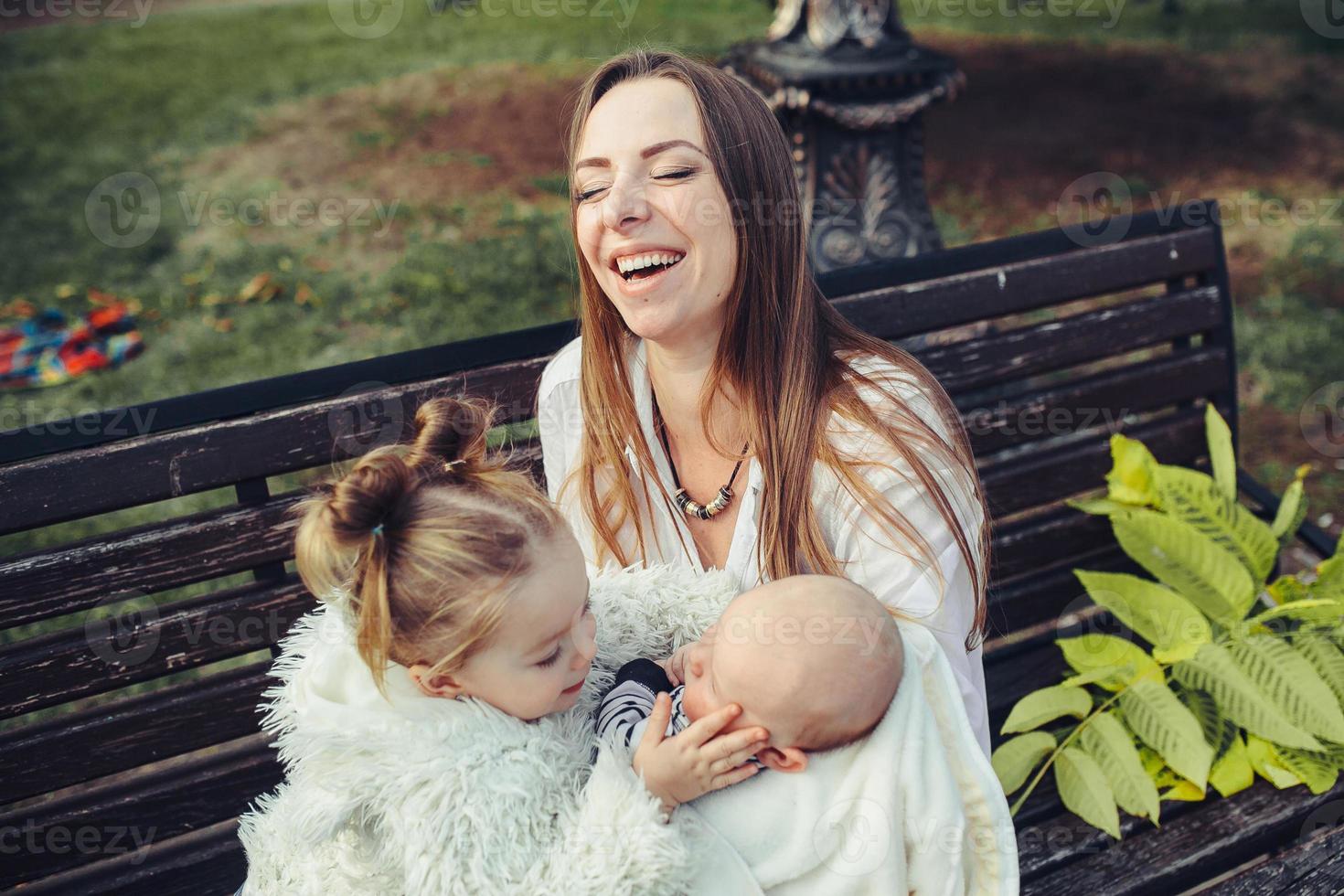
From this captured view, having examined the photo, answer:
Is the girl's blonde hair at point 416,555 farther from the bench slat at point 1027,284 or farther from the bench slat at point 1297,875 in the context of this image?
the bench slat at point 1297,875

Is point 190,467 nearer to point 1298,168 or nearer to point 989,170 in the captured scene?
point 989,170

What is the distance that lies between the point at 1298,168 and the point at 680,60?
737 cm

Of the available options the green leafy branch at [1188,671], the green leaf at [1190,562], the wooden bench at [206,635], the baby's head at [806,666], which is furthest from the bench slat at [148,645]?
A: the green leaf at [1190,562]

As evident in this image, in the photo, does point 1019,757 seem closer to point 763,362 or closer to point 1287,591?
point 1287,591

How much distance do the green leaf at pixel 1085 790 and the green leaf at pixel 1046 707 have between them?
87mm

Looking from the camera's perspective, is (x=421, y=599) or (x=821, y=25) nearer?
(x=421, y=599)

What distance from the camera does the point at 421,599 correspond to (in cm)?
162

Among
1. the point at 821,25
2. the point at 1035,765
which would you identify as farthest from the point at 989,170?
the point at 1035,765

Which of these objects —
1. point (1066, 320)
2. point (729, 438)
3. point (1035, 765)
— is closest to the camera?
point (729, 438)

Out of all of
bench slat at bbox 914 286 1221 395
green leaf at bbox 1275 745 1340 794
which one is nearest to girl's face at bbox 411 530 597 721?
bench slat at bbox 914 286 1221 395

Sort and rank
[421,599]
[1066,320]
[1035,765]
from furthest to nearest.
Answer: [1066,320] < [1035,765] < [421,599]

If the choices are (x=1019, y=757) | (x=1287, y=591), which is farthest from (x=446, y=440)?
(x=1287, y=591)

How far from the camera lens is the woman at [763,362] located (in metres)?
2.04

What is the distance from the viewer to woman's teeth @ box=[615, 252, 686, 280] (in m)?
2.08
